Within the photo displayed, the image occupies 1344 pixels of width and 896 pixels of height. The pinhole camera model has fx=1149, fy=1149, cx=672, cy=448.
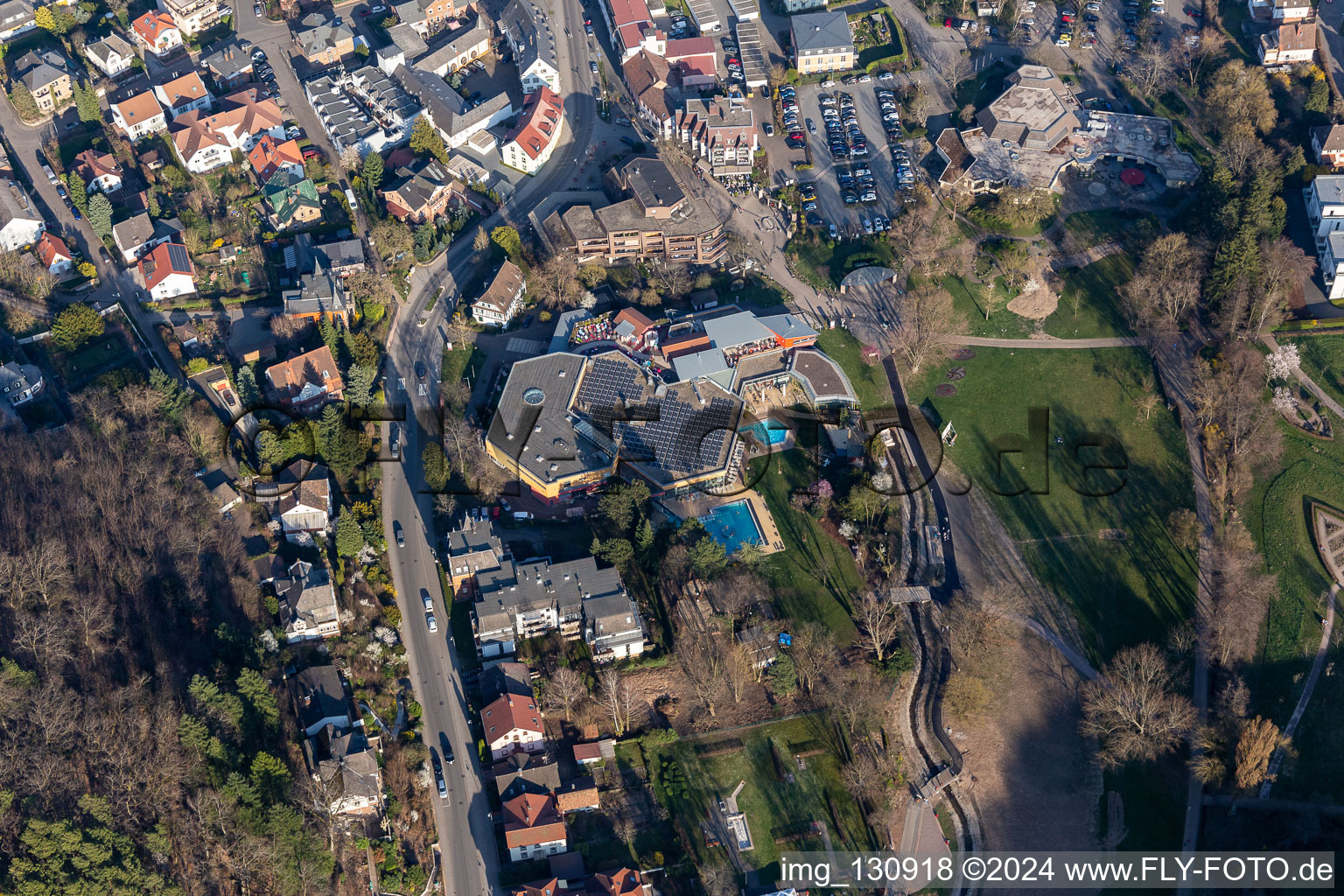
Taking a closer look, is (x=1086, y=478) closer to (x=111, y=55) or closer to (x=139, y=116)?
(x=139, y=116)

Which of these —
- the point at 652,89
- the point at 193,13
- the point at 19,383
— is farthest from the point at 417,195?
the point at 193,13

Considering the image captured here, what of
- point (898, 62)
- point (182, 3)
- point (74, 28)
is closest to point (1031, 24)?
point (898, 62)

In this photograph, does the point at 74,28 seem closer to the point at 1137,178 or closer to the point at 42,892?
the point at 42,892

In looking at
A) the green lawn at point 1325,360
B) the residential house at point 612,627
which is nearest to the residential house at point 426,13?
the residential house at point 612,627

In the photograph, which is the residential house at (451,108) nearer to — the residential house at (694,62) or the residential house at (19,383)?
the residential house at (694,62)

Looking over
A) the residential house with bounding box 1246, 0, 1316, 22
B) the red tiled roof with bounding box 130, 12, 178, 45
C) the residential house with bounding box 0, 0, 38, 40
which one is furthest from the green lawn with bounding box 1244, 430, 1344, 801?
the residential house with bounding box 0, 0, 38, 40
